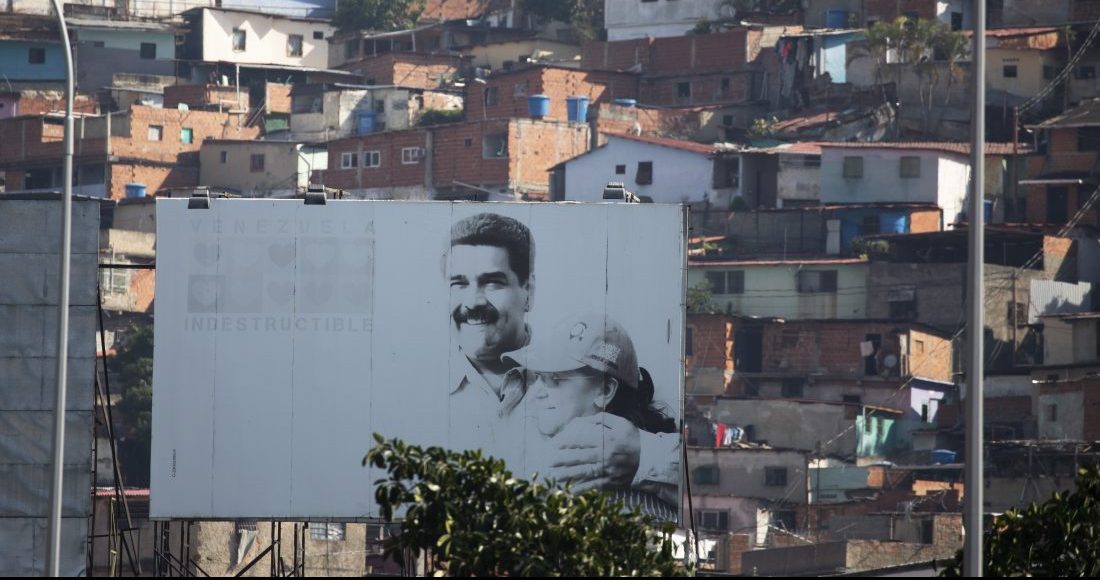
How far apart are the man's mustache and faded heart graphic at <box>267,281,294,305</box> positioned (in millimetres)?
2455

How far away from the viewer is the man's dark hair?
30844 millimetres

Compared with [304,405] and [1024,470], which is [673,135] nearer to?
→ [1024,470]

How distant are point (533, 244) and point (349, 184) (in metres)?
51.6

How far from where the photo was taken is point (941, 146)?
241 feet


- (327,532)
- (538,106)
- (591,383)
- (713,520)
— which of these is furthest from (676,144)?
(591,383)

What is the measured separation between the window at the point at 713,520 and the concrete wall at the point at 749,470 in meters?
1.04

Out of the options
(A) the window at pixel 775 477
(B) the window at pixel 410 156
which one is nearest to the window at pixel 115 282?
(B) the window at pixel 410 156

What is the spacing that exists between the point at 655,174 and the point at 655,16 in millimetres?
17727

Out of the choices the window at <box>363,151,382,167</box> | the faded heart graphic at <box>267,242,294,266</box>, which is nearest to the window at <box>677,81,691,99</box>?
the window at <box>363,151,382,167</box>

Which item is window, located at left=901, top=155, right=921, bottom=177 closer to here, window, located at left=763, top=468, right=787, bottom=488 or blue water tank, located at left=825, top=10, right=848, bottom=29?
blue water tank, located at left=825, top=10, right=848, bottom=29

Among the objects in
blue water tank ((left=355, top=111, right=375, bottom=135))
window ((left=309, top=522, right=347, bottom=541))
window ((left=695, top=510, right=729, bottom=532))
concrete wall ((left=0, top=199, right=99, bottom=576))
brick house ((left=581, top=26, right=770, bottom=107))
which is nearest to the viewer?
concrete wall ((left=0, top=199, right=99, bottom=576))

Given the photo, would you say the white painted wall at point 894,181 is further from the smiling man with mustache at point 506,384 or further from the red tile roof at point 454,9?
the smiling man with mustache at point 506,384

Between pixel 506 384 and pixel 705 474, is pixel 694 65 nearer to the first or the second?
pixel 705 474

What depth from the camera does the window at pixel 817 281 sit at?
2721 inches
